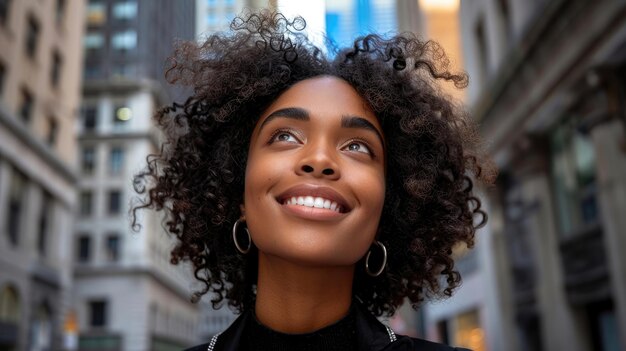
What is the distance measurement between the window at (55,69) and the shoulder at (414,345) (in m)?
29.2

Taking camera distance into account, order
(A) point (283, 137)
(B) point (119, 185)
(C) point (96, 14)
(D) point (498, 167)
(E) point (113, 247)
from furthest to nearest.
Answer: (C) point (96, 14)
(B) point (119, 185)
(E) point (113, 247)
(D) point (498, 167)
(A) point (283, 137)

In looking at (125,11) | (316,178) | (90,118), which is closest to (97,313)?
(90,118)

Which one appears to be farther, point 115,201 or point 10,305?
point 115,201

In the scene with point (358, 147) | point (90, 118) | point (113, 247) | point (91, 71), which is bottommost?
point (358, 147)

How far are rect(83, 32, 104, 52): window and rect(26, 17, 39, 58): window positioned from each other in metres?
30.9

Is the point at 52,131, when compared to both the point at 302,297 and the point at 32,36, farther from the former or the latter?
the point at 302,297

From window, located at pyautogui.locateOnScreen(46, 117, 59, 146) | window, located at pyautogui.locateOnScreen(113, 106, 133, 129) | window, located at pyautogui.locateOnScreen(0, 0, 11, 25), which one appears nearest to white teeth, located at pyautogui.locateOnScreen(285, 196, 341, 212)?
window, located at pyautogui.locateOnScreen(0, 0, 11, 25)

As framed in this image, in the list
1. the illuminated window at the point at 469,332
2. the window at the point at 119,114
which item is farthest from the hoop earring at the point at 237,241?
the window at the point at 119,114

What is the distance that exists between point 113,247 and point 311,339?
4998 cm

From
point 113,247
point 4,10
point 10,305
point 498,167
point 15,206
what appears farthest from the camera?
point 113,247

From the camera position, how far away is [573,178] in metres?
16.4

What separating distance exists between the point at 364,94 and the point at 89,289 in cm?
4904

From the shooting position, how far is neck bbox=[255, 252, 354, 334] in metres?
2.68

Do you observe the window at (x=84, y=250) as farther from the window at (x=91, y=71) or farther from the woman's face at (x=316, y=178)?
the woman's face at (x=316, y=178)
